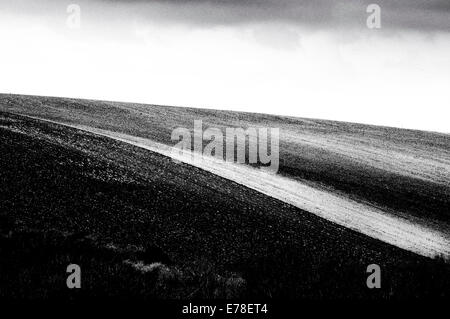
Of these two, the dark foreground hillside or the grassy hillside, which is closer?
the dark foreground hillside

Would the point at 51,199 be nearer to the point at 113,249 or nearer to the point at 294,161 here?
the point at 113,249

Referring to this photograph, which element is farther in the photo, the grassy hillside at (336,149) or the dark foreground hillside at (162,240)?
the grassy hillside at (336,149)

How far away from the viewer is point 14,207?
1447 centimetres

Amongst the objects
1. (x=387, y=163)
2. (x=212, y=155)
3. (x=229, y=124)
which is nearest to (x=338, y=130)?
(x=229, y=124)

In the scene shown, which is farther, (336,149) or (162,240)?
(336,149)

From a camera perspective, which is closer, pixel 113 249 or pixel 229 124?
pixel 113 249

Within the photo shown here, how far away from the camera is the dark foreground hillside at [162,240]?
35.0 ft

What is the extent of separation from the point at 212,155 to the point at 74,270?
2121 centimetres

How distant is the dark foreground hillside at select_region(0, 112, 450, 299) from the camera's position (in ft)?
35.0

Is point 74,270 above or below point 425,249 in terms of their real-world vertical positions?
above

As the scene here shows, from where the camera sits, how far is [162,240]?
46.4 ft

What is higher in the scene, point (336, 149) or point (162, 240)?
point (162, 240)
